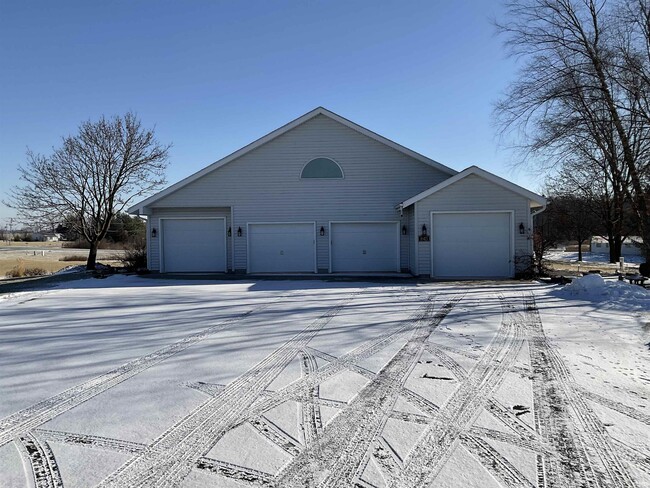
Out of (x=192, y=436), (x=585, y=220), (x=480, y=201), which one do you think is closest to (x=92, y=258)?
(x=480, y=201)

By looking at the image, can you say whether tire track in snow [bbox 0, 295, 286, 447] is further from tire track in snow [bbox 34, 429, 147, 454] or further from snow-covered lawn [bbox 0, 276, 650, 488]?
tire track in snow [bbox 34, 429, 147, 454]

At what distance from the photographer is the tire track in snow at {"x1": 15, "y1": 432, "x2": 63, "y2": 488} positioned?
7.79 ft

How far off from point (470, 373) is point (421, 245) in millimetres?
9848

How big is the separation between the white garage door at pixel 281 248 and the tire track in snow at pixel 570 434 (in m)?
11.6

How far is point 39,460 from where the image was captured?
2596 millimetres

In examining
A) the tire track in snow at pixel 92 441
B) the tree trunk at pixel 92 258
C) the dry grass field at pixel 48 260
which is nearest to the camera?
the tire track in snow at pixel 92 441

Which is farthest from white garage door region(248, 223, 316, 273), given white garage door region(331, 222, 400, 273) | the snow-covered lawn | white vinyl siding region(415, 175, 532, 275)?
the snow-covered lawn

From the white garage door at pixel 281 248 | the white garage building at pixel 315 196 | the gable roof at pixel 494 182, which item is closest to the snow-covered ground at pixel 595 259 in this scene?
the gable roof at pixel 494 182

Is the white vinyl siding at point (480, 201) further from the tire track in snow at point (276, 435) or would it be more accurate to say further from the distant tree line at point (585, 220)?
the distant tree line at point (585, 220)

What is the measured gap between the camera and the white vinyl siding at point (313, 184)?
15.6 m

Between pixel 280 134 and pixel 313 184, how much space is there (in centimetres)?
214

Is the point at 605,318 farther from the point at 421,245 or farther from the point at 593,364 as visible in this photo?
the point at 421,245

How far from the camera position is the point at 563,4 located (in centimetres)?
1562

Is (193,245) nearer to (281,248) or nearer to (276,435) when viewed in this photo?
(281,248)
